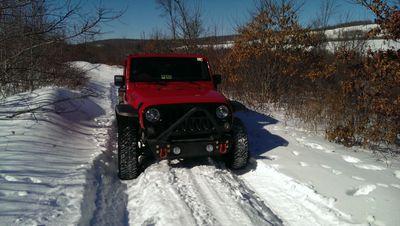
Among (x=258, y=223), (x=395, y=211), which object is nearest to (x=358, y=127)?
(x=395, y=211)

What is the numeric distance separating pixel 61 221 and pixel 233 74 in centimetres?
1004

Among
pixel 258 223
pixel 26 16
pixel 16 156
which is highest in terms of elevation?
pixel 26 16

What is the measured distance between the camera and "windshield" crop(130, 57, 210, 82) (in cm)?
643

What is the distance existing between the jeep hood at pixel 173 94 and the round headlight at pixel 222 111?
0.09m

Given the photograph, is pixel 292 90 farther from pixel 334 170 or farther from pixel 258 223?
pixel 258 223

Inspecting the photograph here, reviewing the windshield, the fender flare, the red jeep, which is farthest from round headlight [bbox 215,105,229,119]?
the windshield

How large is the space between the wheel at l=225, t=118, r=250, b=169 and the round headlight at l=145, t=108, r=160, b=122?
1.22m

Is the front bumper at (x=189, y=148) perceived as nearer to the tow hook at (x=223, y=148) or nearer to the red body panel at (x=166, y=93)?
the tow hook at (x=223, y=148)

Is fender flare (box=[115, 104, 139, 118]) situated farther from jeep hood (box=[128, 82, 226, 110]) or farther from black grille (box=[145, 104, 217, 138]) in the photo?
black grille (box=[145, 104, 217, 138])

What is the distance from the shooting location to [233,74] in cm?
1305

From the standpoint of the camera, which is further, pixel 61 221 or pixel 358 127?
pixel 358 127

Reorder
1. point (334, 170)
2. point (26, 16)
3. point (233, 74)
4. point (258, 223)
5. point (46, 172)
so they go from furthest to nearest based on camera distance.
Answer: point (233, 74)
point (26, 16)
point (334, 170)
point (46, 172)
point (258, 223)

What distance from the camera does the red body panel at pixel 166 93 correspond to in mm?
5201

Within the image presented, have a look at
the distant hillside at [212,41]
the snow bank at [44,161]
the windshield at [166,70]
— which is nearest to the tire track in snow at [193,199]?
the snow bank at [44,161]
